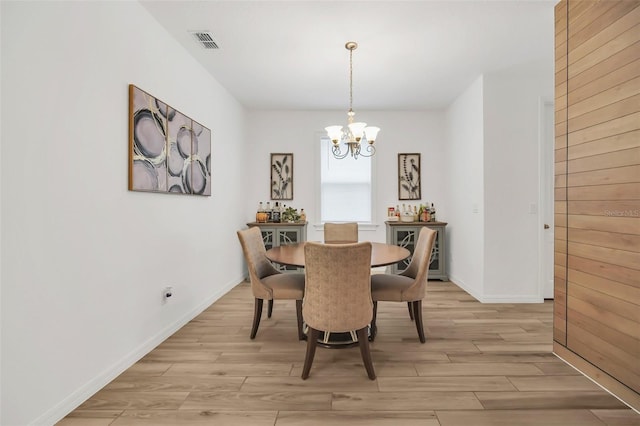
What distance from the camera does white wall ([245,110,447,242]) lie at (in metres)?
5.21

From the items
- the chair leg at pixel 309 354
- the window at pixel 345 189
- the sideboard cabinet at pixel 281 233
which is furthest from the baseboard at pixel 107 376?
the window at pixel 345 189

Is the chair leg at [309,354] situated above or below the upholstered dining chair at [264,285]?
below

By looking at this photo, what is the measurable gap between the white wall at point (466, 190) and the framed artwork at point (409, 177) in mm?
430

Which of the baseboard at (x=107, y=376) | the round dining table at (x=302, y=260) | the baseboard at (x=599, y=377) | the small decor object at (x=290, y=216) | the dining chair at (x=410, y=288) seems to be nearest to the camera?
the baseboard at (x=107, y=376)

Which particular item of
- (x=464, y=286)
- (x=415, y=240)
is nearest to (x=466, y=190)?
(x=415, y=240)

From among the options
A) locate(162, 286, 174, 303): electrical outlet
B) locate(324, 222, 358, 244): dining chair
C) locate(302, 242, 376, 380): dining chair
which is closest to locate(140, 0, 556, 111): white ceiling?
locate(324, 222, 358, 244): dining chair

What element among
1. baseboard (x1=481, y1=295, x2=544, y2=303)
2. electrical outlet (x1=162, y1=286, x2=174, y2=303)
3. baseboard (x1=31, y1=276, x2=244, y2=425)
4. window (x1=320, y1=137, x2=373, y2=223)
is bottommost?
baseboard (x1=31, y1=276, x2=244, y2=425)

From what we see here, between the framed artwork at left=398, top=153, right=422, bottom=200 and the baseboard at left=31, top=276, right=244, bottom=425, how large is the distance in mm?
3445

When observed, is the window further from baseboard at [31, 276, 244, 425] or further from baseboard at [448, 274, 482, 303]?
baseboard at [31, 276, 244, 425]

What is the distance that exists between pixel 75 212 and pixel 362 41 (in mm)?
2554

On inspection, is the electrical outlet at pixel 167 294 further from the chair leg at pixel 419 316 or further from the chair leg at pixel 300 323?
the chair leg at pixel 419 316

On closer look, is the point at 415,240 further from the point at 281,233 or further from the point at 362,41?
the point at 362,41

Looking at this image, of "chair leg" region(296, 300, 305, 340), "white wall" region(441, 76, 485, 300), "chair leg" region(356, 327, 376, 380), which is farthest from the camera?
"white wall" region(441, 76, 485, 300)

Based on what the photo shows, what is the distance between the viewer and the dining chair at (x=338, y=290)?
78.1 inches
